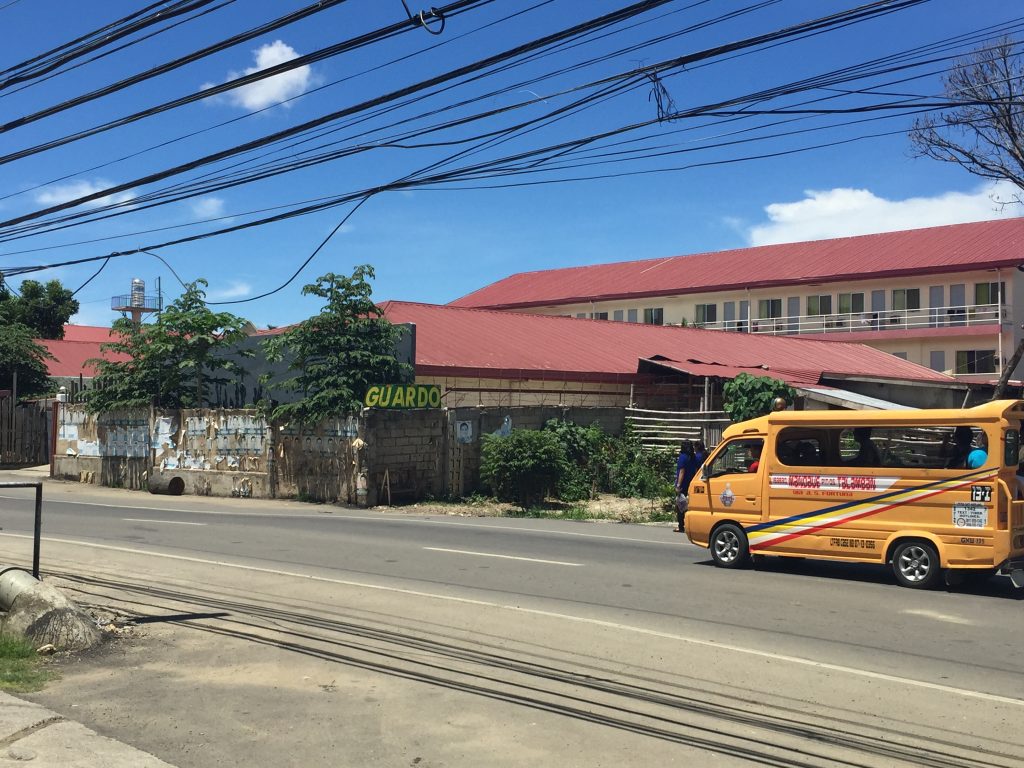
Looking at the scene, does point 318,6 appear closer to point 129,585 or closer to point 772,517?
point 129,585

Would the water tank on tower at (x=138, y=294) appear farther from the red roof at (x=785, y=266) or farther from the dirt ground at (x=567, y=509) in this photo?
the dirt ground at (x=567, y=509)

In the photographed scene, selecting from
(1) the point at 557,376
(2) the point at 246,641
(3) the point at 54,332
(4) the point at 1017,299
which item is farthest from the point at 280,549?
(3) the point at 54,332

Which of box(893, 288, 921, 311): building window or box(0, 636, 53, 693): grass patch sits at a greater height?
box(893, 288, 921, 311): building window

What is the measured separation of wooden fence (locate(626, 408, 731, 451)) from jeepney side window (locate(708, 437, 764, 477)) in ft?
37.7

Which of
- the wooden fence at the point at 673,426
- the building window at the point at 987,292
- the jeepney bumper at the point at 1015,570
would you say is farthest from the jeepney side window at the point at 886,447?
the building window at the point at 987,292

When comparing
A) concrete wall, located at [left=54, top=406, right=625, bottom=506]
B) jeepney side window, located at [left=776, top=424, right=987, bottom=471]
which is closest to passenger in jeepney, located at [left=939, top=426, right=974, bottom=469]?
jeepney side window, located at [left=776, top=424, right=987, bottom=471]

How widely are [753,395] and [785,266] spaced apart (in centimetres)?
3334

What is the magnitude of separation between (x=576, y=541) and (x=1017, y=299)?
41.2m

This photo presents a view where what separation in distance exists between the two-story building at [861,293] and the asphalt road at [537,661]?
135ft

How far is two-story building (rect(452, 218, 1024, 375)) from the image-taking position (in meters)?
49.2

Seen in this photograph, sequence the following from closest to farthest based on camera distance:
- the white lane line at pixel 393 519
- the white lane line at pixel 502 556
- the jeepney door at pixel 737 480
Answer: the jeepney door at pixel 737 480 → the white lane line at pixel 502 556 → the white lane line at pixel 393 519

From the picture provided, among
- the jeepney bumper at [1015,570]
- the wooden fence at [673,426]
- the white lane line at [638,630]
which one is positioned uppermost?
the wooden fence at [673,426]

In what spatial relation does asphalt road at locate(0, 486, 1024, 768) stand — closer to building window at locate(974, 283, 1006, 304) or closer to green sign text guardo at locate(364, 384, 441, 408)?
green sign text guardo at locate(364, 384, 441, 408)

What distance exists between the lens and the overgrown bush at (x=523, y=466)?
23.1 m
